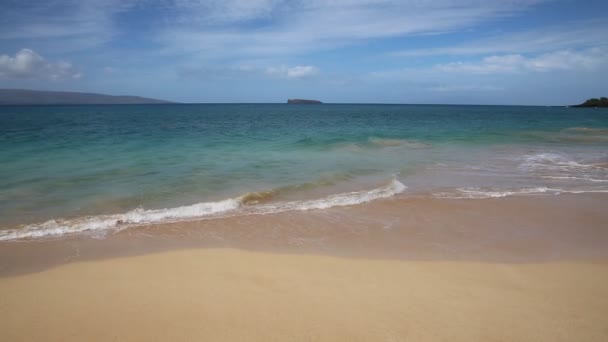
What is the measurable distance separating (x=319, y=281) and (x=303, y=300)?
0.52 metres

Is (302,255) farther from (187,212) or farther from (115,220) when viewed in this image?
(115,220)

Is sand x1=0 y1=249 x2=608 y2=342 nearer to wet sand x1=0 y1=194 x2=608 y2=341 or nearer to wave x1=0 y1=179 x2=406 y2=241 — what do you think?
wet sand x1=0 y1=194 x2=608 y2=341

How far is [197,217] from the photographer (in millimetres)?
7121

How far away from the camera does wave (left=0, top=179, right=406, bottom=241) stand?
247 inches

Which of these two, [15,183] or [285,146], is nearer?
[15,183]

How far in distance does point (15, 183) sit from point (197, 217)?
6.82m

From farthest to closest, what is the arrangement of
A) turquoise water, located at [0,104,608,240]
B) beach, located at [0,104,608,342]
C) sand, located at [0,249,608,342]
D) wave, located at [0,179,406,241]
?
turquoise water, located at [0,104,608,240] → wave, located at [0,179,406,241] → beach, located at [0,104,608,342] → sand, located at [0,249,608,342]

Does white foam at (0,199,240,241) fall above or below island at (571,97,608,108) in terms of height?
below

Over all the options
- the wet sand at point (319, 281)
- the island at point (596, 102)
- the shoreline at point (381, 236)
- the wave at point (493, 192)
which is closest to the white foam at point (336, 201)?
the shoreline at point (381, 236)

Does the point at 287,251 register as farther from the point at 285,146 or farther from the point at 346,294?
the point at 285,146

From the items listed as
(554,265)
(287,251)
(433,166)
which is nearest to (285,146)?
(433,166)

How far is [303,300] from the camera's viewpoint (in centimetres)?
389

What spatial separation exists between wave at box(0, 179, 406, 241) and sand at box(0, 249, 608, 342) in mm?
1812

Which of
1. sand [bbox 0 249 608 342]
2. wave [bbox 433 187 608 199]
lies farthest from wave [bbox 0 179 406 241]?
sand [bbox 0 249 608 342]
